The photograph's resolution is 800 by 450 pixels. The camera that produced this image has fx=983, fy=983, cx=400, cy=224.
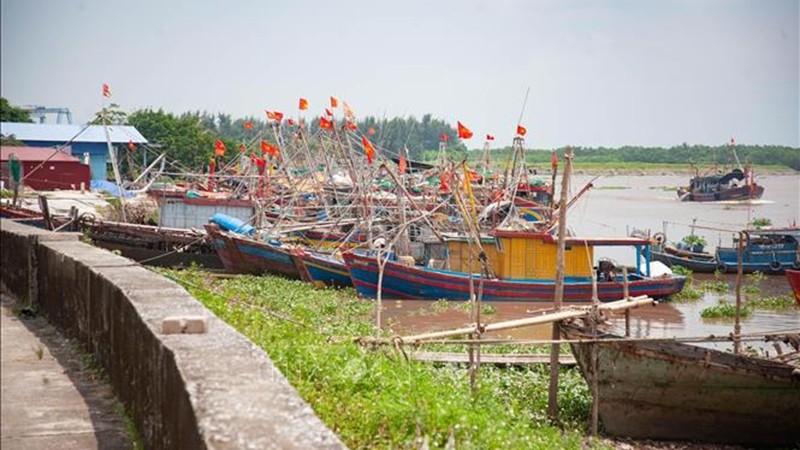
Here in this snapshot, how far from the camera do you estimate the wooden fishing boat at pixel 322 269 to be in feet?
84.0

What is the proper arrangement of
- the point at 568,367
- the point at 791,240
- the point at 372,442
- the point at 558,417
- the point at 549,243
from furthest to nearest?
the point at 791,240 → the point at 549,243 → the point at 568,367 → the point at 558,417 → the point at 372,442

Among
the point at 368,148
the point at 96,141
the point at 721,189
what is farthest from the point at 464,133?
the point at 721,189

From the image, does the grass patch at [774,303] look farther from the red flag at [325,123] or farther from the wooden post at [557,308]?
the wooden post at [557,308]

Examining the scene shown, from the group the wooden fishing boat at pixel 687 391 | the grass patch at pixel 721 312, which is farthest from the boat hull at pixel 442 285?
the wooden fishing boat at pixel 687 391

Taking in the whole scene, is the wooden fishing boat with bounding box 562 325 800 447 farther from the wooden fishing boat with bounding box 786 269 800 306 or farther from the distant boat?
the distant boat

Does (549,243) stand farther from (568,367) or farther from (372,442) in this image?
(372,442)

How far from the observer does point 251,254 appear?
27078 millimetres

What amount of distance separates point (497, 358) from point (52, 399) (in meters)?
8.83

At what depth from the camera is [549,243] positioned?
2433cm

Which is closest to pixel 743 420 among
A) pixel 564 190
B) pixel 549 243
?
pixel 564 190

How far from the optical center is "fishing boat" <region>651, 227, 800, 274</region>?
31484mm

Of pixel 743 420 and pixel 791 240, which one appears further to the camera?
pixel 791 240

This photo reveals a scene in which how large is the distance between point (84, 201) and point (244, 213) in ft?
18.4

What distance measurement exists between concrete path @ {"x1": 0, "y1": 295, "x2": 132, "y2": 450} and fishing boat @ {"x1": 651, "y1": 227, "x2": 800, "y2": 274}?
26.7 metres
